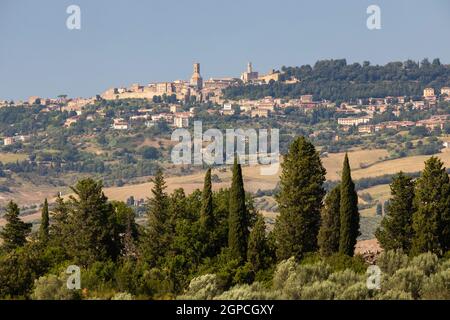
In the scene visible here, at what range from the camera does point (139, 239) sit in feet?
172

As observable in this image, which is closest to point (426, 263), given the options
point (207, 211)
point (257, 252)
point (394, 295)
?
point (257, 252)

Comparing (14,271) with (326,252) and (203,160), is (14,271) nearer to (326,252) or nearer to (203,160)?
(326,252)

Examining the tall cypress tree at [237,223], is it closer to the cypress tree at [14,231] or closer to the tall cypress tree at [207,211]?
the tall cypress tree at [207,211]

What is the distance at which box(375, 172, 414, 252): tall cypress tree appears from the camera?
49.9 meters

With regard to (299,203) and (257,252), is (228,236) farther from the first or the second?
(299,203)

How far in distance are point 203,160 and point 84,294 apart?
163698mm

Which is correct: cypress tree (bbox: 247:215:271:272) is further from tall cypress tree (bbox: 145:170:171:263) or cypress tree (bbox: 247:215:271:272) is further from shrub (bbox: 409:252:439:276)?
shrub (bbox: 409:252:439:276)

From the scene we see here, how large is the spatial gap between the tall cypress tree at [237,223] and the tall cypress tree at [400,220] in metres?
6.01

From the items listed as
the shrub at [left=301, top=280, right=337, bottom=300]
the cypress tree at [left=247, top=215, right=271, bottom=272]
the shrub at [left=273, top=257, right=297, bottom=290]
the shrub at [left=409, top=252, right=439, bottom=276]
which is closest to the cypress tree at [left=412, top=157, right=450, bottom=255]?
the shrub at [left=409, top=252, right=439, bottom=276]

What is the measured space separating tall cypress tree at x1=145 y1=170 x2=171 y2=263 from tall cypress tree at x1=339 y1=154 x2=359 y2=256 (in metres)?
7.91

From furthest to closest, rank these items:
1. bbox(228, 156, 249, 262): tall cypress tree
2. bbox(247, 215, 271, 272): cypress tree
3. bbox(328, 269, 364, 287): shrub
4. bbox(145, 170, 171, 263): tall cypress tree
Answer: bbox(145, 170, 171, 263): tall cypress tree < bbox(228, 156, 249, 262): tall cypress tree < bbox(247, 215, 271, 272): cypress tree < bbox(328, 269, 364, 287): shrub

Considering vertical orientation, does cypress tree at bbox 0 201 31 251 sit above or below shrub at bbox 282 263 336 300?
below

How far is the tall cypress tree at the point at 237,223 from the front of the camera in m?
48.9

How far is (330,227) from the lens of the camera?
49.4m
